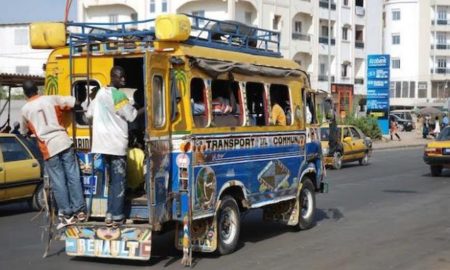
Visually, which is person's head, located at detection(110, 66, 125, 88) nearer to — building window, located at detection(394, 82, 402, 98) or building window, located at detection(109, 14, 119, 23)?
building window, located at detection(109, 14, 119, 23)

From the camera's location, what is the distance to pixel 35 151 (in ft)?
46.4

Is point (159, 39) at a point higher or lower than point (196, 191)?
higher

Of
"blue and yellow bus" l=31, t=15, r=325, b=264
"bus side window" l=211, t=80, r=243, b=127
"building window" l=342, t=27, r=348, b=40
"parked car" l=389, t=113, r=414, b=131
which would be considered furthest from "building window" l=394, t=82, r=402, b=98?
"bus side window" l=211, t=80, r=243, b=127

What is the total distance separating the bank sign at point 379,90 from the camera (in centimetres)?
4869

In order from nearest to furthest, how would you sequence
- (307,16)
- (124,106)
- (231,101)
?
(124,106), (231,101), (307,16)

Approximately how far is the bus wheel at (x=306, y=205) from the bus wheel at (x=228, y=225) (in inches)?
83.6

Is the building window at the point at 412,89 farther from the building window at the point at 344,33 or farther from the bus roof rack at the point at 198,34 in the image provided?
the bus roof rack at the point at 198,34

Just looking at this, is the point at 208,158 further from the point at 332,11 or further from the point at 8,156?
the point at 332,11

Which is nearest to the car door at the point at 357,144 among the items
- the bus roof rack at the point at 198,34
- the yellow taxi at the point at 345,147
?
the yellow taxi at the point at 345,147

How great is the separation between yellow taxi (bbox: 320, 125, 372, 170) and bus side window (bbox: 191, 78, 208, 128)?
15440mm

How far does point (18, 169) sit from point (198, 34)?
5.31m

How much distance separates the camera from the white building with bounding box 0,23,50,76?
214ft

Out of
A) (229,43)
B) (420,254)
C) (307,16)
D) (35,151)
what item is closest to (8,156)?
(35,151)

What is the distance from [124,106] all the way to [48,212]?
6.03ft
